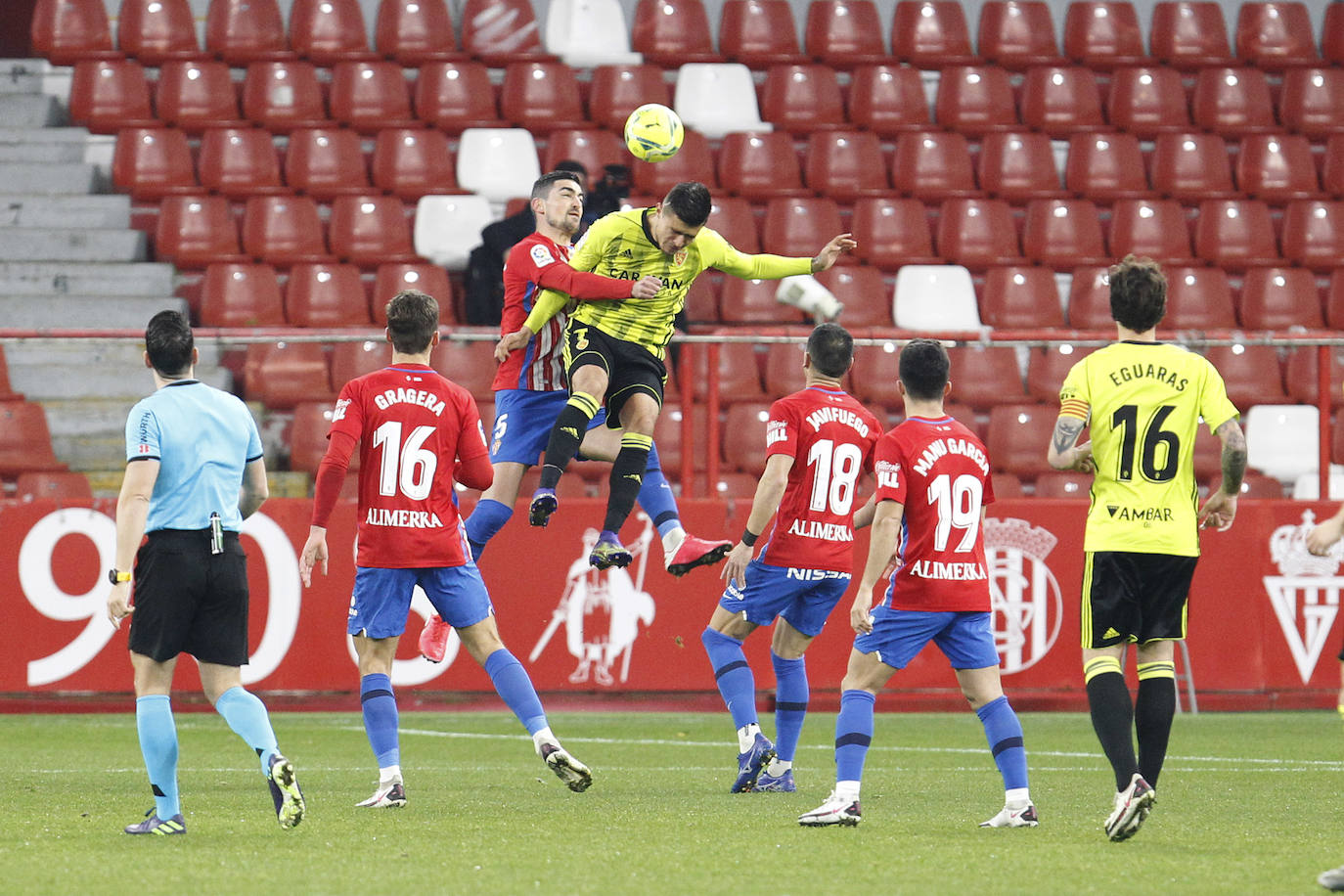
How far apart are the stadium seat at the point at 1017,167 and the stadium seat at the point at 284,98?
19.7 feet

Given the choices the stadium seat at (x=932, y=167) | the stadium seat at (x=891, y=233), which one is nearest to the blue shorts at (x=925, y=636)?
the stadium seat at (x=891, y=233)

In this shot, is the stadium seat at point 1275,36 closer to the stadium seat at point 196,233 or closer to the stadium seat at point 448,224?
the stadium seat at point 448,224

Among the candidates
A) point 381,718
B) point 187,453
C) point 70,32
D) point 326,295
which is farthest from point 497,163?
point 187,453

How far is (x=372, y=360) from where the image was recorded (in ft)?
38.8

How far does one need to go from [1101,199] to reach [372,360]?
7488 mm

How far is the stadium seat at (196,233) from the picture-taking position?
1452 cm

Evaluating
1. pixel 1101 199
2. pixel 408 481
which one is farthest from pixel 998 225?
pixel 408 481

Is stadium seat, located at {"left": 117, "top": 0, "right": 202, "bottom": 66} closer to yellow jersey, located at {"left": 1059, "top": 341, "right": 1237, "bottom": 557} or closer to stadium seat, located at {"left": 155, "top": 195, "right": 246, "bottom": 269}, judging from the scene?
stadium seat, located at {"left": 155, "top": 195, "right": 246, "bottom": 269}

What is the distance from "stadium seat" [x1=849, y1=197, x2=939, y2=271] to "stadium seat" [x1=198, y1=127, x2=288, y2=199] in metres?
5.01

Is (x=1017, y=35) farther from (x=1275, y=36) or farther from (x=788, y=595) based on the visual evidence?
(x=788, y=595)

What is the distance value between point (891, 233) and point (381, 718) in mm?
9007

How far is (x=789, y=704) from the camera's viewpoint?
7.91 m

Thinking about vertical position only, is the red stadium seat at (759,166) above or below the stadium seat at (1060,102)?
below

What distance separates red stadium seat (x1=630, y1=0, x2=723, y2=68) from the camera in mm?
16750
